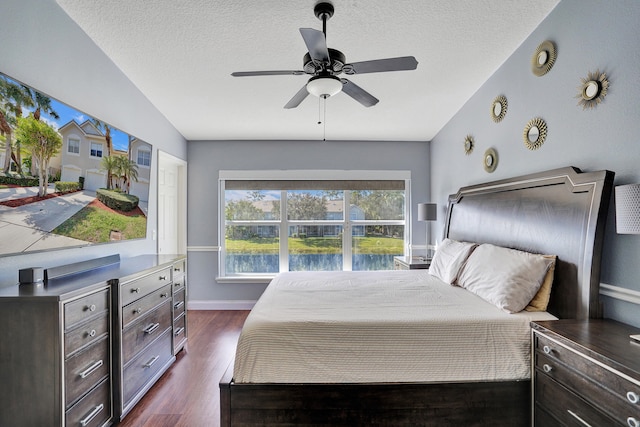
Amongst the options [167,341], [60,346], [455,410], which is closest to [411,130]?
[455,410]

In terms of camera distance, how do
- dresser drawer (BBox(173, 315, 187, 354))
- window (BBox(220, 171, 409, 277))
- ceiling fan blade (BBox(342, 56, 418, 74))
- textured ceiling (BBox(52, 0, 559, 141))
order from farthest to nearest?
window (BBox(220, 171, 409, 277))
dresser drawer (BBox(173, 315, 187, 354))
textured ceiling (BBox(52, 0, 559, 141))
ceiling fan blade (BBox(342, 56, 418, 74))

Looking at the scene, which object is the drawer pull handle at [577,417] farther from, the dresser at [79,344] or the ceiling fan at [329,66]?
the dresser at [79,344]

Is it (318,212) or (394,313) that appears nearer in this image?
(394,313)

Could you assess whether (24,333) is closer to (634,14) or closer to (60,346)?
(60,346)

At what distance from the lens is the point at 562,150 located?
196 centimetres

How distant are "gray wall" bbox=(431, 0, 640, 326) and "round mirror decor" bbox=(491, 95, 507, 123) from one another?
47mm

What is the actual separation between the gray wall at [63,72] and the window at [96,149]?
0.78 feet

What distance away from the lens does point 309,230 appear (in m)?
4.57

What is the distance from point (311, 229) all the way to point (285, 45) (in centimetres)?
274

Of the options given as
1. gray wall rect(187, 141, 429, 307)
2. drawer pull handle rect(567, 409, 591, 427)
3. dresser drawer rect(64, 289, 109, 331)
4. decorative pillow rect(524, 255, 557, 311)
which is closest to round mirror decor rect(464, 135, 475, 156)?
gray wall rect(187, 141, 429, 307)

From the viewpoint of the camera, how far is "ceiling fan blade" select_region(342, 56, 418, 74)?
177 centimetres

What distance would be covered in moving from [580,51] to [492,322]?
1660 millimetres

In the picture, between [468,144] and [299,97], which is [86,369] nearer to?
[299,97]

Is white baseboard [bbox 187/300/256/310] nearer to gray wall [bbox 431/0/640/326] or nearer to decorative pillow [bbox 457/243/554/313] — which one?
decorative pillow [bbox 457/243/554/313]
